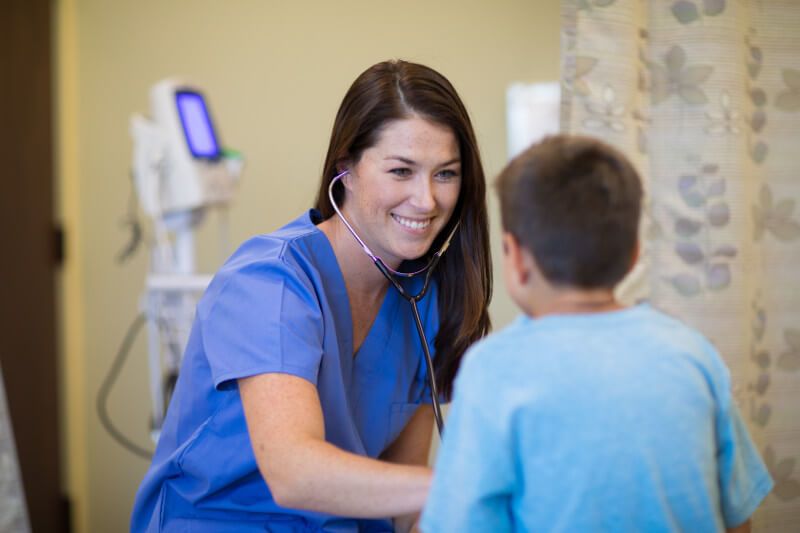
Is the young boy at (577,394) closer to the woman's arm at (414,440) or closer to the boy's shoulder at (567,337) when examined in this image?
the boy's shoulder at (567,337)

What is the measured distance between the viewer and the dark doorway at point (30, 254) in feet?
7.55

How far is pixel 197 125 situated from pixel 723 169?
1.41m

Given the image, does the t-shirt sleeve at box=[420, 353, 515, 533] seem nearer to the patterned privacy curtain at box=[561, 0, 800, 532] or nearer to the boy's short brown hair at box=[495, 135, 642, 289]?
the boy's short brown hair at box=[495, 135, 642, 289]

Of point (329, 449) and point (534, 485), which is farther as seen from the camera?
point (329, 449)

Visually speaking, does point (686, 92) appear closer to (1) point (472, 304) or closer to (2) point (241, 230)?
(1) point (472, 304)

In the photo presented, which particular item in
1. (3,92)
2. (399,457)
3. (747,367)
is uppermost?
(3,92)

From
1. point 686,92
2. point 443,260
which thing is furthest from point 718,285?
point 443,260

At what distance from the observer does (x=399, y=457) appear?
144 cm

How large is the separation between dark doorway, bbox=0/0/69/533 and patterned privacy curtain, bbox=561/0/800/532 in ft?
5.60

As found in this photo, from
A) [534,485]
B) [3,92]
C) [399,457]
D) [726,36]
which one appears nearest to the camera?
[534,485]

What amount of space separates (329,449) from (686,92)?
83cm

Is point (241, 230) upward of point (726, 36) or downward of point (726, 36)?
downward

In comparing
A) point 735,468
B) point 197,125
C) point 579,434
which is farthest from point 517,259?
point 197,125

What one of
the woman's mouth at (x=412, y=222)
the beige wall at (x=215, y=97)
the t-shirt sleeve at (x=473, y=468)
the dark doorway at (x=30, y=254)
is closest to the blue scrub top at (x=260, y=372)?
the woman's mouth at (x=412, y=222)
